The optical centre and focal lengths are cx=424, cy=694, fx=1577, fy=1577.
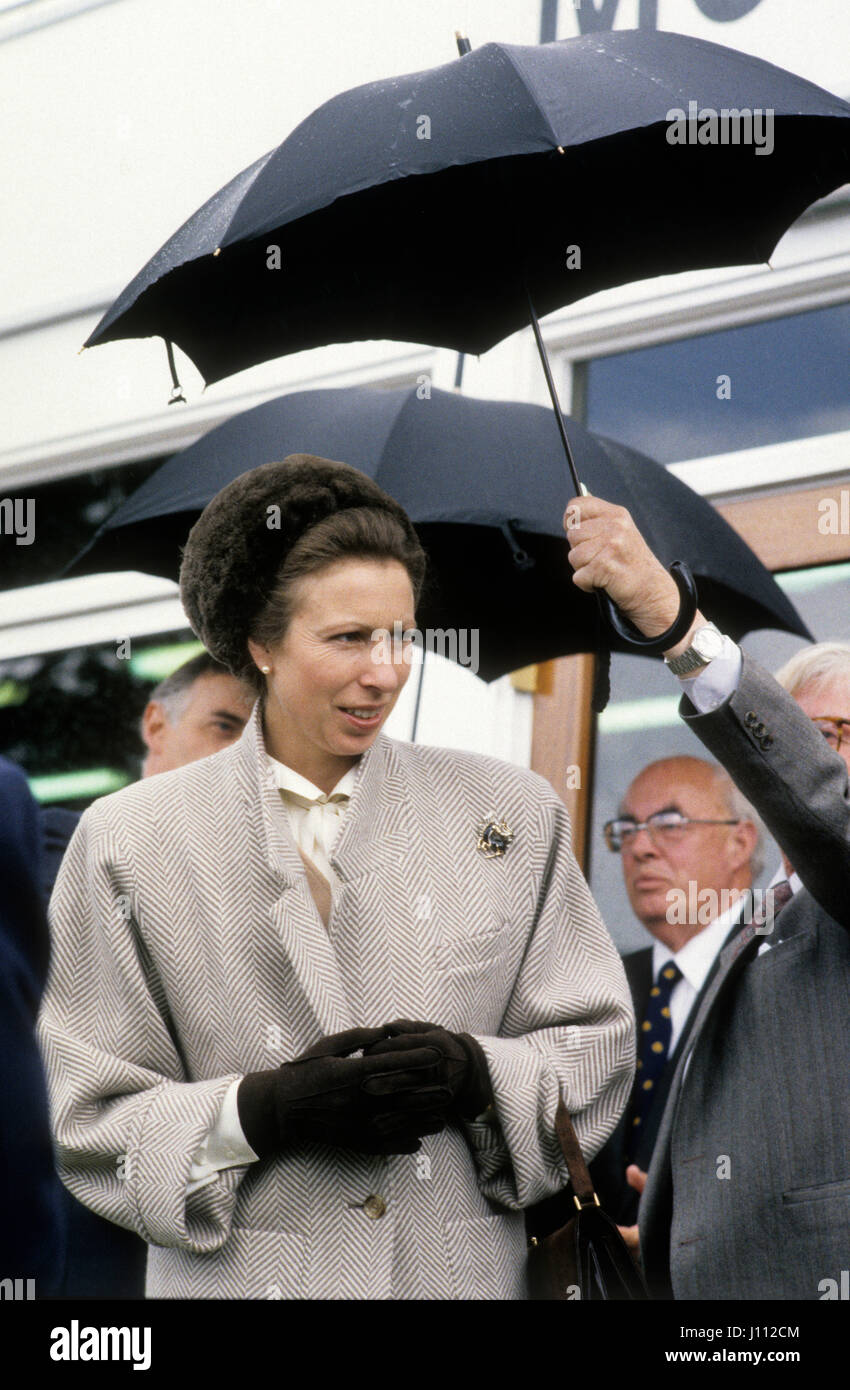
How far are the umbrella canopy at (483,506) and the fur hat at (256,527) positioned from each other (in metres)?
0.70

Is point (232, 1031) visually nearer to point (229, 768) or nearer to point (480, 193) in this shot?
point (229, 768)

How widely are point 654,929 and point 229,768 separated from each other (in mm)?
1529

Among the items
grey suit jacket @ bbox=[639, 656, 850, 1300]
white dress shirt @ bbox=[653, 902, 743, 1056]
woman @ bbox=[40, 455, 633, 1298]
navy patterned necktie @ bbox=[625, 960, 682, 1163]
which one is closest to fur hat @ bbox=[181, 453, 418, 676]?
woman @ bbox=[40, 455, 633, 1298]

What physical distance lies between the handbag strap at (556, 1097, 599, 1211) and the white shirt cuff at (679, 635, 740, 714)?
520 millimetres

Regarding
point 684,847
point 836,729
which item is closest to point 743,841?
point 684,847

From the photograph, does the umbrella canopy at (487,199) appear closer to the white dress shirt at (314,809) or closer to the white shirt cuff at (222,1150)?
the white dress shirt at (314,809)

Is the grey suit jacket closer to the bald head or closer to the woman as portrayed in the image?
the woman

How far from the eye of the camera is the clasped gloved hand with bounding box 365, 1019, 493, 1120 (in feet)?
5.77

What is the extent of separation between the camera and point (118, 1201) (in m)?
1.85

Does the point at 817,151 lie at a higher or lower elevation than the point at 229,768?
higher

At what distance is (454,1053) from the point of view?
5.86 feet
